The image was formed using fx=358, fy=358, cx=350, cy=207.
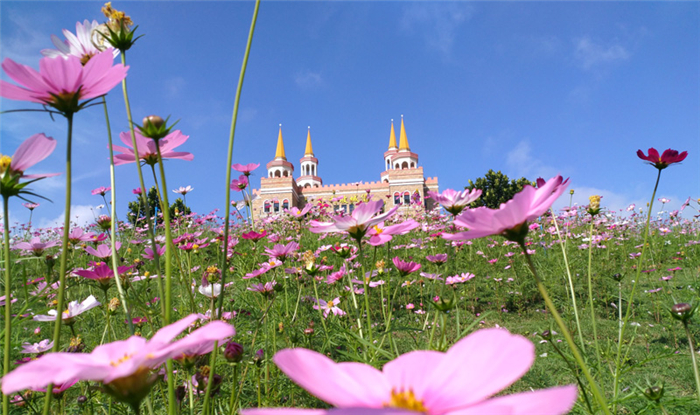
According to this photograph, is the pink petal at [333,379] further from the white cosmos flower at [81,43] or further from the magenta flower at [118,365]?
the white cosmos flower at [81,43]

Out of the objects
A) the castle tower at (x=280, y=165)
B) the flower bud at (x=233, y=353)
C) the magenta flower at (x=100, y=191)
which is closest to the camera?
the flower bud at (x=233, y=353)

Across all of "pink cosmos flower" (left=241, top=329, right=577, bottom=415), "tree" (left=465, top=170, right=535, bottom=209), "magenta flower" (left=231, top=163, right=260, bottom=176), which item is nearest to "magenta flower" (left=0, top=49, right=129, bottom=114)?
"pink cosmos flower" (left=241, top=329, right=577, bottom=415)

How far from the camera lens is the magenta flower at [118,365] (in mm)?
224

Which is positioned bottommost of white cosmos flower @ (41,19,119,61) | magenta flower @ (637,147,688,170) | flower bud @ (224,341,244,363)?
flower bud @ (224,341,244,363)

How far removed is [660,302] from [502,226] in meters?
2.68

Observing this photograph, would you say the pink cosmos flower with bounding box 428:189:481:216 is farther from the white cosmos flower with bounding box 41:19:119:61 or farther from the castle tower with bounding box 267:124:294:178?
the castle tower with bounding box 267:124:294:178

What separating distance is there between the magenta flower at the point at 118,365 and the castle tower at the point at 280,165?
101 ft

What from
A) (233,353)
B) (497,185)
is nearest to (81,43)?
(233,353)

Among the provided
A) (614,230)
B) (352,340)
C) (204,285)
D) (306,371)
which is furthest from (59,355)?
(614,230)

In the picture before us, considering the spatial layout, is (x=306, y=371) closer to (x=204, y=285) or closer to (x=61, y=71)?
(x=61, y=71)

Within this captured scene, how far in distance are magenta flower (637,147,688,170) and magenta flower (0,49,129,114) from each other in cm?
113

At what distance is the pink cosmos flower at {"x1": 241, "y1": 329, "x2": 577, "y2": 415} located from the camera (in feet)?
0.60

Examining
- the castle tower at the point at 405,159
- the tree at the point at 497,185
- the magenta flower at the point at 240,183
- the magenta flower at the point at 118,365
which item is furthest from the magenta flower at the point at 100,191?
the castle tower at the point at 405,159

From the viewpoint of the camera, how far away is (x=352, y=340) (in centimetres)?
119
